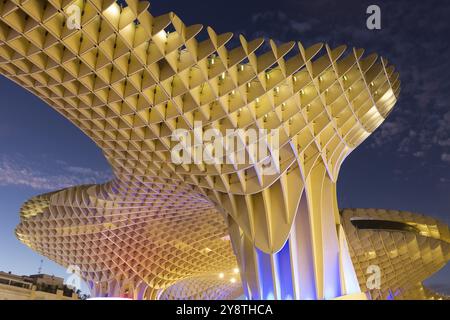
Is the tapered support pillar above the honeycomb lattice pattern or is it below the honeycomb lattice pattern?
below

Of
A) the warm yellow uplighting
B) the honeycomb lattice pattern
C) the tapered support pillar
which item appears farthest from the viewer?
the honeycomb lattice pattern

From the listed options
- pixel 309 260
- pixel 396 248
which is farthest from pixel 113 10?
pixel 396 248

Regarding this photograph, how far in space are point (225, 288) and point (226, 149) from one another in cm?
6423

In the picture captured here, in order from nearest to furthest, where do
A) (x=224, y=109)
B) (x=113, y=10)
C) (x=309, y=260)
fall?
(x=113, y=10) < (x=224, y=109) < (x=309, y=260)

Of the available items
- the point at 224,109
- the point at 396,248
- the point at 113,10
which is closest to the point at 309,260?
the point at 224,109

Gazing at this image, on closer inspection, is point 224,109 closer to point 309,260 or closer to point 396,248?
point 309,260

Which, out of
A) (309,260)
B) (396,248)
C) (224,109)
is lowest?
(309,260)

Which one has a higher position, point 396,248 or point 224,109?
point 224,109

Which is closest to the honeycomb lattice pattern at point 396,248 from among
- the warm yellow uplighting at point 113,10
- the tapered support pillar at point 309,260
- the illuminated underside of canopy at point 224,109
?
the tapered support pillar at point 309,260

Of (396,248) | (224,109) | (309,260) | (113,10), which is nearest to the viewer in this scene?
(113,10)

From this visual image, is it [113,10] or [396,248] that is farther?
[396,248]

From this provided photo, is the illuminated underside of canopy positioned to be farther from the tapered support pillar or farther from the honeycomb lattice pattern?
the honeycomb lattice pattern

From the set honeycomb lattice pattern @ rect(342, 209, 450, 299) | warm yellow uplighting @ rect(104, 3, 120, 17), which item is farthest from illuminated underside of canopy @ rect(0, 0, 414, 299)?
honeycomb lattice pattern @ rect(342, 209, 450, 299)

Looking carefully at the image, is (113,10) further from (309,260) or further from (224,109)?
(309,260)
